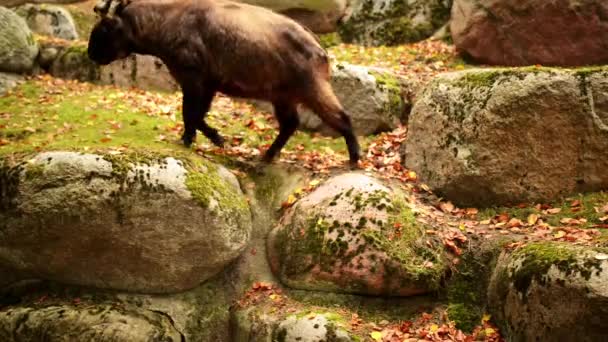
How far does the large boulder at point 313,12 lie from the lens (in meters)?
14.4

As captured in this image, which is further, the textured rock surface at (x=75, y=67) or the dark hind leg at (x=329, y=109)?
the textured rock surface at (x=75, y=67)

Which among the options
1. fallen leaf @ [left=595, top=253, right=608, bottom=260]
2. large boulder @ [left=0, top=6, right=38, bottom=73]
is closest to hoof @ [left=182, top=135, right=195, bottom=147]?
fallen leaf @ [left=595, top=253, right=608, bottom=260]

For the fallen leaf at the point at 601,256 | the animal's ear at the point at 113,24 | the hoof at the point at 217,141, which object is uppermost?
the animal's ear at the point at 113,24

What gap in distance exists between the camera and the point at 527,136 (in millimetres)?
7688

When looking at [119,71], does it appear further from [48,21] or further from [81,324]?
[81,324]

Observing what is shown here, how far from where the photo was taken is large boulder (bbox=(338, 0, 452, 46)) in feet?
44.4

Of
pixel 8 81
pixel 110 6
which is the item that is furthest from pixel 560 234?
pixel 8 81

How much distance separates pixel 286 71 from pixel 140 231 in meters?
2.56

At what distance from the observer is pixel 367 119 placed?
9891 millimetres

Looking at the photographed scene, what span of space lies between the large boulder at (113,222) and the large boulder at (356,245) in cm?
78

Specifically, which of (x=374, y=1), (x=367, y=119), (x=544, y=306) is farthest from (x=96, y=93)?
(x=544, y=306)

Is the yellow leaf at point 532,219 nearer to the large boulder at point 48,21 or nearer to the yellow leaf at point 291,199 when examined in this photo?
the yellow leaf at point 291,199

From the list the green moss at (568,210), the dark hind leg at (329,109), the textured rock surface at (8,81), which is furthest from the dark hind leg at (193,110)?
the textured rock surface at (8,81)

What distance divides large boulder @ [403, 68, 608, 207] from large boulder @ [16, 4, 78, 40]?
A: 10706 mm
